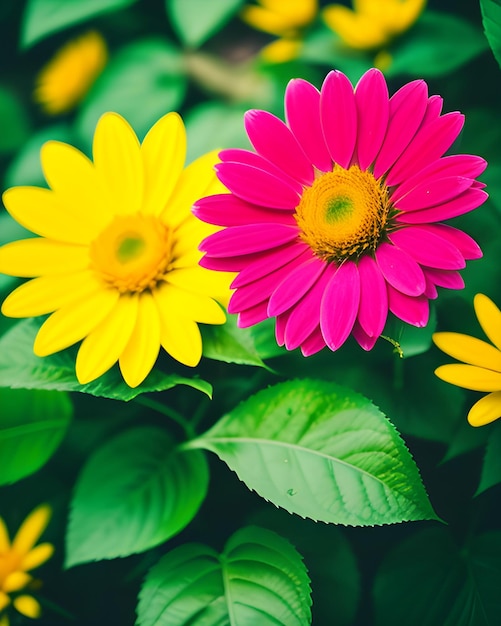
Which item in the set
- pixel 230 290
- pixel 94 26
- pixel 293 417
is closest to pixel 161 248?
pixel 230 290

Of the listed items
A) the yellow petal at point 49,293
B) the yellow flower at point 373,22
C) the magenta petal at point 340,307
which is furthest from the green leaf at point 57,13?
the magenta petal at point 340,307

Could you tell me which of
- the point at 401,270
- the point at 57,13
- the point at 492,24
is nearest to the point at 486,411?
the point at 401,270

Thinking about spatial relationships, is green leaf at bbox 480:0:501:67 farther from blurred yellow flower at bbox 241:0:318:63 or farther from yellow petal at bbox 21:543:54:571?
yellow petal at bbox 21:543:54:571

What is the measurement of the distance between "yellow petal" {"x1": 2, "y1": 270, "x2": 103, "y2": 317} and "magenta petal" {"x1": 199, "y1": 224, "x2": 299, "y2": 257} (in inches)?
5.4

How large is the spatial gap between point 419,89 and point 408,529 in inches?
17.5

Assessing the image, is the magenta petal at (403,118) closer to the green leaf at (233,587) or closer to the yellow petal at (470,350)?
the yellow petal at (470,350)

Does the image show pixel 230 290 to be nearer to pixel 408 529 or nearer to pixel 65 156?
pixel 65 156

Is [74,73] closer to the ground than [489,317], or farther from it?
farther from it

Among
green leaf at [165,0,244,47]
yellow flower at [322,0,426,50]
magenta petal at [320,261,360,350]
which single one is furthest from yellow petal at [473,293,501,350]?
green leaf at [165,0,244,47]

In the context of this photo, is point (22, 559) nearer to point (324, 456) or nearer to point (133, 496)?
point (133, 496)

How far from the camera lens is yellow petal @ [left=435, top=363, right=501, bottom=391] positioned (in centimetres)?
49

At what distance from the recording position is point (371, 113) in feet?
1.64

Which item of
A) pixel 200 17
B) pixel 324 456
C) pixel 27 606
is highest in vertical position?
pixel 200 17

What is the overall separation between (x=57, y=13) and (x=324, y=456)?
0.81 metres
